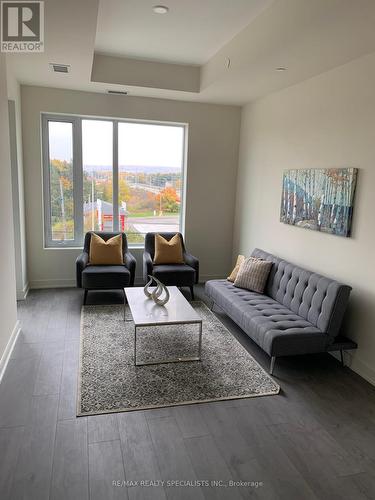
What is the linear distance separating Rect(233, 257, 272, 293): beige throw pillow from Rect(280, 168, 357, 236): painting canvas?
59 cm

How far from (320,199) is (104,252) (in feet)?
9.32

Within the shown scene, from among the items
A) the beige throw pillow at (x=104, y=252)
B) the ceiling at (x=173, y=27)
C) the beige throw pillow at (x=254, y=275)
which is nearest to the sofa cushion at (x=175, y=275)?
the beige throw pillow at (x=104, y=252)

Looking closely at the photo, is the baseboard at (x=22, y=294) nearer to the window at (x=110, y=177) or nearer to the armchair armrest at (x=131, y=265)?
the window at (x=110, y=177)

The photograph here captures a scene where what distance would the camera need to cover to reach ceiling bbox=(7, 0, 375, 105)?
268cm

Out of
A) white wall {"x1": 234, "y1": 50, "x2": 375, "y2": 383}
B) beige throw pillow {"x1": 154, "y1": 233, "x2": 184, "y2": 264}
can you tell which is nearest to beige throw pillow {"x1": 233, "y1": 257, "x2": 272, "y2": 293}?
white wall {"x1": 234, "y1": 50, "x2": 375, "y2": 383}

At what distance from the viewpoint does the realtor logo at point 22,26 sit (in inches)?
107

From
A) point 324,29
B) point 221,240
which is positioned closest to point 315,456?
point 324,29

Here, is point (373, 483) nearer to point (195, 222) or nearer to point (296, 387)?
point (296, 387)

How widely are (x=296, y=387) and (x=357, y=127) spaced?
2.29m

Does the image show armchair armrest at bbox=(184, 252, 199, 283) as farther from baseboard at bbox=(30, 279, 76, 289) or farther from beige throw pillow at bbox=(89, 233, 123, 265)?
baseboard at bbox=(30, 279, 76, 289)

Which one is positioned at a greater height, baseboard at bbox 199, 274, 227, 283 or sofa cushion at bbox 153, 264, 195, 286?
sofa cushion at bbox 153, 264, 195, 286

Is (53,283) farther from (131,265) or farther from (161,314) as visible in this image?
(161,314)

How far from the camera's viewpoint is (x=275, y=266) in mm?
4297

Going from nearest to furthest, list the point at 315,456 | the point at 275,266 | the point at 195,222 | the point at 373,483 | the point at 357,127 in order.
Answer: the point at 373,483, the point at 315,456, the point at 357,127, the point at 275,266, the point at 195,222
